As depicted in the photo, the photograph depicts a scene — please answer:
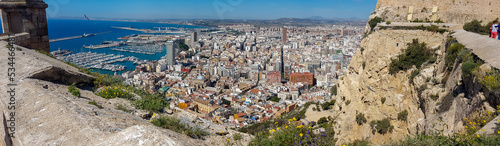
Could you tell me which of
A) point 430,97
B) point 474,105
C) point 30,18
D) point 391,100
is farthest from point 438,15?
point 30,18

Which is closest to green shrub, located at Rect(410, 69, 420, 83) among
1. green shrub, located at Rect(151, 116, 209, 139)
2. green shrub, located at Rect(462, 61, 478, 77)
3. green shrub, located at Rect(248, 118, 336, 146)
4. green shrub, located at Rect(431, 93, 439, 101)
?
green shrub, located at Rect(431, 93, 439, 101)

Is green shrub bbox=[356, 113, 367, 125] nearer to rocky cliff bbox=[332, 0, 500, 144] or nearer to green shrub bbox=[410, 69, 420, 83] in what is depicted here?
rocky cliff bbox=[332, 0, 500, 144]

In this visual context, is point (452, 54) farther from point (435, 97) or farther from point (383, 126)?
point (383, 126)

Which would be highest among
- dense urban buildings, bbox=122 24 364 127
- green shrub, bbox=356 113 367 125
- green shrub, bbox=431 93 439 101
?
green shrub, bbox=431 93 439 101

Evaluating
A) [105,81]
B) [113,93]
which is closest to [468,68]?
[113,93]

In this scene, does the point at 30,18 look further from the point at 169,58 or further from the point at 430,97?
the point at 169,58

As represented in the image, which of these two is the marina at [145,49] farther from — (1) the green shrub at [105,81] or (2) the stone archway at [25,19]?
(1) the green shrub at [105,81]
